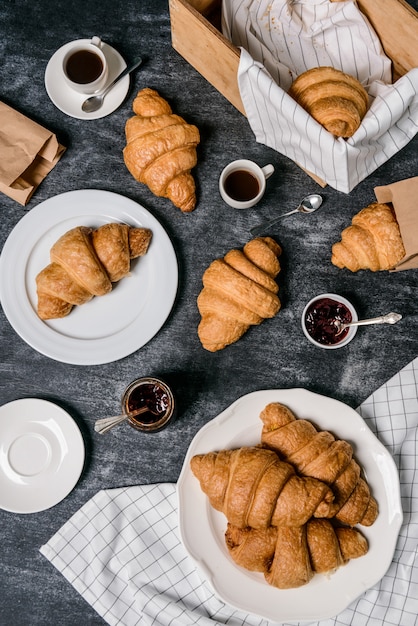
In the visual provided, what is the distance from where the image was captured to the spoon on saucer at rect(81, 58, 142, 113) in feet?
7.29

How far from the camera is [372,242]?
82.4 inches

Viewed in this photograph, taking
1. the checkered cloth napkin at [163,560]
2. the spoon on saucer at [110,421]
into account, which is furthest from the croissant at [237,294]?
the checkered cloth napkin at [163,560]

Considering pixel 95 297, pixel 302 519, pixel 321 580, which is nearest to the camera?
pixel 302 519

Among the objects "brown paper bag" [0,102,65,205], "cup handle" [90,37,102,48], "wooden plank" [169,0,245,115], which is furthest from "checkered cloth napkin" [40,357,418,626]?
"cup handle" [90,37,102,48]

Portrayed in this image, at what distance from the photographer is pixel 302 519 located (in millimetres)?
1928

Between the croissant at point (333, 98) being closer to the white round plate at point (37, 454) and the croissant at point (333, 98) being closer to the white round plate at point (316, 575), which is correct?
the white round plate at point (316, 575)

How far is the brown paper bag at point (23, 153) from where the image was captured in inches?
84.6

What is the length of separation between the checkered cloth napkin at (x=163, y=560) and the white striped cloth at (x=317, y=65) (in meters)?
0.87

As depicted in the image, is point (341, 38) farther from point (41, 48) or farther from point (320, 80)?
point (41, 48)

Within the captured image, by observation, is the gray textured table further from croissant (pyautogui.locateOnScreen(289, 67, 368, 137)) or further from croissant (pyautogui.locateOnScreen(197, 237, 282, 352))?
croissant (pyautogui.locateOnScreen(289, 67, 368, 137))

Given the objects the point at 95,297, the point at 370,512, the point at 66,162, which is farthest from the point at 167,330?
the point at 370,512

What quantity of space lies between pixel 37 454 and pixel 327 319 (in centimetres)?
113

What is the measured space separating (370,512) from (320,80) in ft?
4.67

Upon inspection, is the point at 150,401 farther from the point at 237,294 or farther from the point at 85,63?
the point at 85,63
